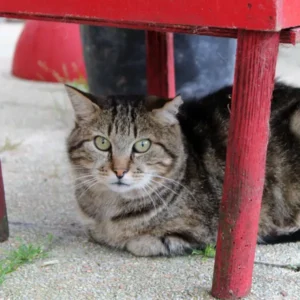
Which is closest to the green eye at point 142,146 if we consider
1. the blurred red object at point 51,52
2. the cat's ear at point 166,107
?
the cat's ear at point 166,107

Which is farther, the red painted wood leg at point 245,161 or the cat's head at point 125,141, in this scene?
the cat's head at point 125,141

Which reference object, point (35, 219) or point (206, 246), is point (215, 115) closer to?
point (206, 246)

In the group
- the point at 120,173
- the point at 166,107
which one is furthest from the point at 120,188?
the point at 166,107

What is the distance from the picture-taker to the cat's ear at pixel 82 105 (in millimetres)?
1978

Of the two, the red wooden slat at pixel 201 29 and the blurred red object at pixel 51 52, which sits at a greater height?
the red wooden slat at pixel 201 29

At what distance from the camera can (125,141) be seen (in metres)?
1.94

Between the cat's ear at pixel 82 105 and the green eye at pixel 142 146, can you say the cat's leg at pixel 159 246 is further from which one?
the cat's ear at pixel 82 105

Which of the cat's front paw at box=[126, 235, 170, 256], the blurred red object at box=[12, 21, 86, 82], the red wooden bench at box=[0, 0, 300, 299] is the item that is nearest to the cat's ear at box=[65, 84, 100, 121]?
the red wooden bench at box=[0, 0, 300, 299]

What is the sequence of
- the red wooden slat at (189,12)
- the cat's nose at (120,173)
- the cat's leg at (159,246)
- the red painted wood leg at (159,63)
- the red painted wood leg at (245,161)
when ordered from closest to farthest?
the red wooden slat at (189,12) < the red painted wood leg at (245,161) < the cat's nose at (120,173) < the cat's leg at (159,246) < the red painted wood leg at (159,63)

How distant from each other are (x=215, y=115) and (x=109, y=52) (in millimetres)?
1400

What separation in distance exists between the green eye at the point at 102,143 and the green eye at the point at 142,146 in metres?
0.09

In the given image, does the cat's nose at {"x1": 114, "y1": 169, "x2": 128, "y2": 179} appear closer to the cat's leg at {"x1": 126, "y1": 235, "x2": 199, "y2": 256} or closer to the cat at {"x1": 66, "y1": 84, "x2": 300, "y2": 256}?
the cat at {"x1": 66, "y1": 84, "x2": 300, "y2": 256}

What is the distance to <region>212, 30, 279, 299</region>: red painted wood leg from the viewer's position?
4.77ft

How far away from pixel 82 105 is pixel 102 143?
0.15 m
